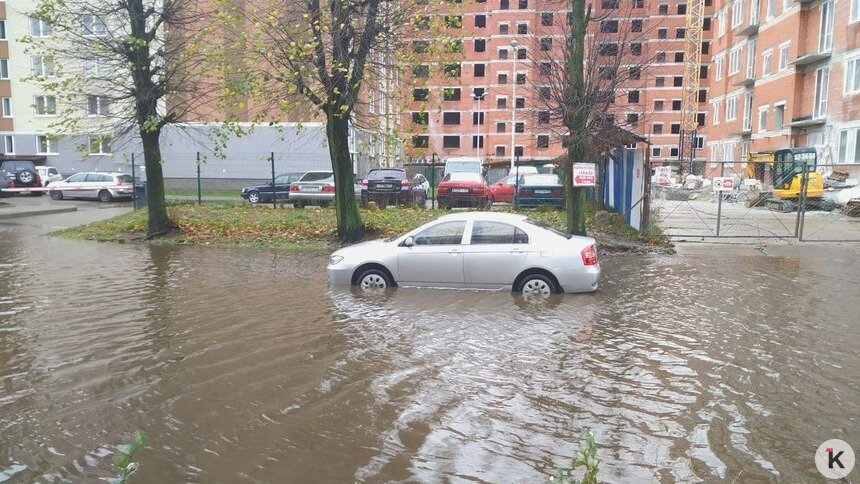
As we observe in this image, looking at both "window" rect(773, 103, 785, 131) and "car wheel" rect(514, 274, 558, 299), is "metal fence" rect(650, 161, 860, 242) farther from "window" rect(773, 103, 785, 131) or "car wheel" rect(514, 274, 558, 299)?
"car wheel" rect(514, 274, 558, 299)

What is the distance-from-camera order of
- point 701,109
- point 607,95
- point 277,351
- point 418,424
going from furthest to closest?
point 701,109, point 607,95, point 277,351, point 418,424

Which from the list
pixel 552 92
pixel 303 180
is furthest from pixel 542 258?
pixel 303 180

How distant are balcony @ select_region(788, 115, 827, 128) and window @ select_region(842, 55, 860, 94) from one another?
6.66 ft

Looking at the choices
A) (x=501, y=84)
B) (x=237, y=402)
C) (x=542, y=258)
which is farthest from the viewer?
(x=501, y=84)

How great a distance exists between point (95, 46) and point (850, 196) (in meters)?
25.4

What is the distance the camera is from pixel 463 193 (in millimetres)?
23172

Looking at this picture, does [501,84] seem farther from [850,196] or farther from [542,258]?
[542,258]

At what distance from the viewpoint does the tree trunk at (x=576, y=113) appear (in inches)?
565

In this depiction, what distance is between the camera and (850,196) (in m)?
24.1

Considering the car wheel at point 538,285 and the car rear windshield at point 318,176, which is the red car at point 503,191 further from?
the car wheel at point 538,285

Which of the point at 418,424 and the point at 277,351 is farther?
the point at 277,351

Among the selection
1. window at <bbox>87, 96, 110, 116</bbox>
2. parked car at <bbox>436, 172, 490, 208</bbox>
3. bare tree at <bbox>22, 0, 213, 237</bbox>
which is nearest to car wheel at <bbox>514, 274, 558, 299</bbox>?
bare tree at <bbox>22, 0, 213, 237</bbox>

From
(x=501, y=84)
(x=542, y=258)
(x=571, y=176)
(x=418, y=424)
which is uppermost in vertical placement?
(x=501, y=84)

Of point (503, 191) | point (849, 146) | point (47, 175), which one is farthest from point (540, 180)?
point (47, 175)
